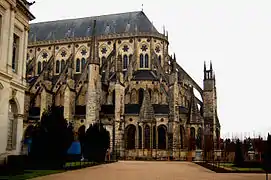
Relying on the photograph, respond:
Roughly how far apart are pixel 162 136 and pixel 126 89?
8695mm

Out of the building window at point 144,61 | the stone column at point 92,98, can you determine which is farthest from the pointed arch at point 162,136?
the building window at point 144,61

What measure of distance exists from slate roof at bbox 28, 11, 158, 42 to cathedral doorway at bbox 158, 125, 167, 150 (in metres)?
18.8

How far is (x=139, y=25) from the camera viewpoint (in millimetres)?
57656

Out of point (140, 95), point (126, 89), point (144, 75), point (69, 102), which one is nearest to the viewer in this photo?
point (69, 102)

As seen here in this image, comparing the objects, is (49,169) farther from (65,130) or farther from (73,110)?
(73,110)

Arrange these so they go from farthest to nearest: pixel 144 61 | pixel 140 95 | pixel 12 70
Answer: pixel 144 61 < pixel 140 95 < pixel 12 70

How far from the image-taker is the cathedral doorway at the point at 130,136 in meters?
45.4

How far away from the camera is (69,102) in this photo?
46719 mm

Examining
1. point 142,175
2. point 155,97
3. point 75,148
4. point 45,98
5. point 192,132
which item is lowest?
point 142,175

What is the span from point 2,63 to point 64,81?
3329 centimetres

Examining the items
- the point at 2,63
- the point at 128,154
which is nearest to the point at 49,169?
the point at 2,63

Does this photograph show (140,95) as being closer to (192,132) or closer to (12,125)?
(192,132)

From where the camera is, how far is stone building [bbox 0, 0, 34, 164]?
63.1 ft

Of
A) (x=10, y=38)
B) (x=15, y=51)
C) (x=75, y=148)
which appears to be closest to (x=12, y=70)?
(x=15, y=51)
